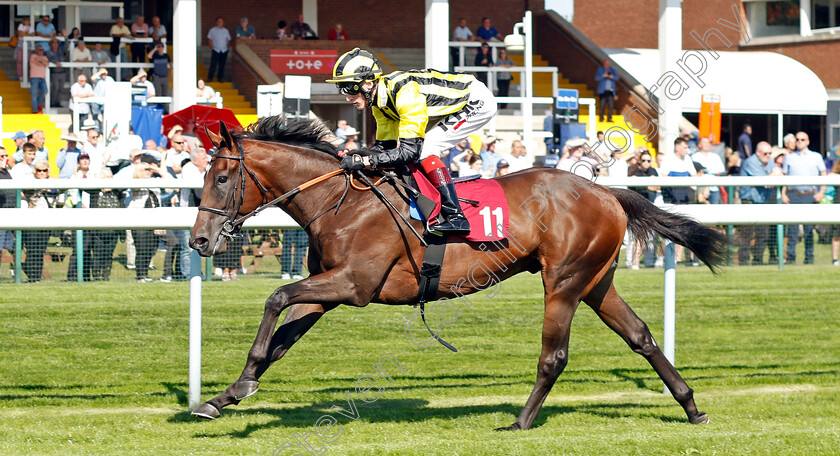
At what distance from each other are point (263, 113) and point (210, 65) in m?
8.74

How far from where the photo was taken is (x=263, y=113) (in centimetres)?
1243

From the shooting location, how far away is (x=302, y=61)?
19953 mm

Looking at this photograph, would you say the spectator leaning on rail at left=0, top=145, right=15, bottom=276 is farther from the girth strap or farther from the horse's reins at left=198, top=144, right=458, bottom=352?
the girth strap

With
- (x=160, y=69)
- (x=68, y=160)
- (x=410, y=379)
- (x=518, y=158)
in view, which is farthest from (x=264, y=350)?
(x=160, y=69)

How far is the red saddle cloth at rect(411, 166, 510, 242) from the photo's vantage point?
17.2 feet

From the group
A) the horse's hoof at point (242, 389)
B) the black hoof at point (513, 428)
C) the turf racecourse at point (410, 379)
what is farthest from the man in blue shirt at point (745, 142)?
the horse's hoof at point (242, 389)

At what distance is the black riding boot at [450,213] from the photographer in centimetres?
512

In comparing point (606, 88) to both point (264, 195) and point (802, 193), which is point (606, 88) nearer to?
point (802, 193)

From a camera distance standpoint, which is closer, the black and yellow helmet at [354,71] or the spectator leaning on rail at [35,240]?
the black and yellow helmet at [354,71]

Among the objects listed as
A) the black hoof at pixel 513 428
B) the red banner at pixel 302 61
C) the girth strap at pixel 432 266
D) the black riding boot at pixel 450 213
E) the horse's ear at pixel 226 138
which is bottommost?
the black hoof at pixel 513 428

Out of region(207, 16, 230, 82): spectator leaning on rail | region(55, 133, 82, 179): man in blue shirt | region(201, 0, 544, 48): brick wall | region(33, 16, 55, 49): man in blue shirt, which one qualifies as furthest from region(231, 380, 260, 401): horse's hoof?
region(201, 0, 544, 48): brick wall

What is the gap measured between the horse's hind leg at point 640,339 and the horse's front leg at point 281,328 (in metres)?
1.45

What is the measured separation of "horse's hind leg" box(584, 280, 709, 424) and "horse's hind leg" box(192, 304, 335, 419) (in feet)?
5.06

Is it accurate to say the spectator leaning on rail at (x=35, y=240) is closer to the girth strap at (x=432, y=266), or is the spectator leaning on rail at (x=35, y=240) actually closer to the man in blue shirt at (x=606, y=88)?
the girth strap at (x=432, y=266)
